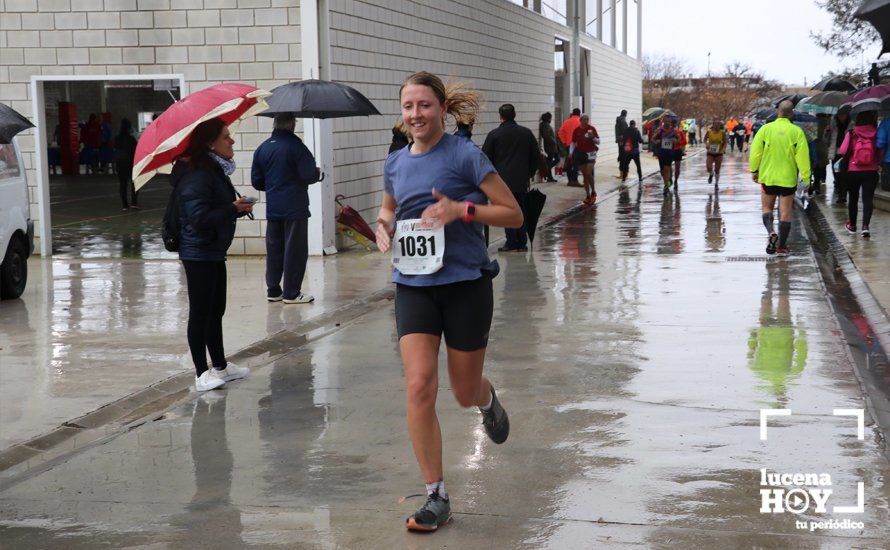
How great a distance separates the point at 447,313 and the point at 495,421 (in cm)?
85

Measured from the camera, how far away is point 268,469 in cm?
614

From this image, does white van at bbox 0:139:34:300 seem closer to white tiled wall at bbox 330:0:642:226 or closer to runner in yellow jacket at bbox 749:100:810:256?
white tiled wall at bbox 330:0:642:226

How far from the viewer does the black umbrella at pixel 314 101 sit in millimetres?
11766

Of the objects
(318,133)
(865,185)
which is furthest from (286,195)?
(865,185)

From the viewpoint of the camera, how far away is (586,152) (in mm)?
23859

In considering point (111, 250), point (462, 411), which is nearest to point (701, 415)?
point (462, 411)

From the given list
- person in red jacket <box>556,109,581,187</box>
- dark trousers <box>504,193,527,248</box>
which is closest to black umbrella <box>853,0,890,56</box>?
dark trousers <box>504,193,527,248</box>

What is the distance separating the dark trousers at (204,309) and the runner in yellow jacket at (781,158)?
8465 mm

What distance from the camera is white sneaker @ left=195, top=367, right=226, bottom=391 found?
803cm

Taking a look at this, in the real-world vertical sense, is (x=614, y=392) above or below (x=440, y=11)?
below

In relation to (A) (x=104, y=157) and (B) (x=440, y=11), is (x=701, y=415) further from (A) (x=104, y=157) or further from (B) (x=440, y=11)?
(A) (x=104, y=157)

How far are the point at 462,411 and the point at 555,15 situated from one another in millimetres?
30503

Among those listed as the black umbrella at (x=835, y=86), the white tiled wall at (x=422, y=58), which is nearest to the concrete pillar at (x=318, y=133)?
the white tiled wall at (x=422, y=58)

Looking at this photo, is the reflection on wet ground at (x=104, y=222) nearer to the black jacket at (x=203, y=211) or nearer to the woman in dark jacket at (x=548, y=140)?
the black jacket at (x=203, y=211)
